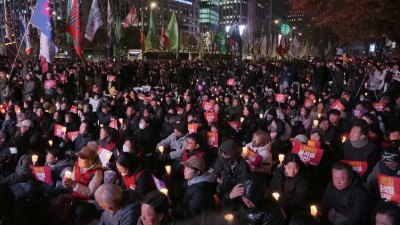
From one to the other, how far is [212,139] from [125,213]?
307cm

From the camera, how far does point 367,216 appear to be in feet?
11.4

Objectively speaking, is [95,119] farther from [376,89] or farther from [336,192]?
[376,89]

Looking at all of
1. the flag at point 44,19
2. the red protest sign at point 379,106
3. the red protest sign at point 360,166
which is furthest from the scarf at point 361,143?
the flag at point 44,19

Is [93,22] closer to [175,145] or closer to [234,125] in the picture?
[234,125]

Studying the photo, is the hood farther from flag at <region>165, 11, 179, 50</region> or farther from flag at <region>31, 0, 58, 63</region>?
flag at <region>165, 11, 179, 50</region>

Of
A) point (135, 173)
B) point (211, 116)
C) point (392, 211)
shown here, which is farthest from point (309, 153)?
point (211, 116)

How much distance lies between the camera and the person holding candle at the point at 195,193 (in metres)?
3.66

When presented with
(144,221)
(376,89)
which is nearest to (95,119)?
(144,221)

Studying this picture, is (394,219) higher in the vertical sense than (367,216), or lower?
higher

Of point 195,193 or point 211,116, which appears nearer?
point 195,193

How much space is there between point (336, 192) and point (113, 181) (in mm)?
2535

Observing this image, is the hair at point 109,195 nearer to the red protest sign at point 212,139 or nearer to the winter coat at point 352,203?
the winter coat at point 352,203

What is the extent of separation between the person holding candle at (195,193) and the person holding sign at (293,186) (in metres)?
0.81

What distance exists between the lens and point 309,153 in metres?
4.82
